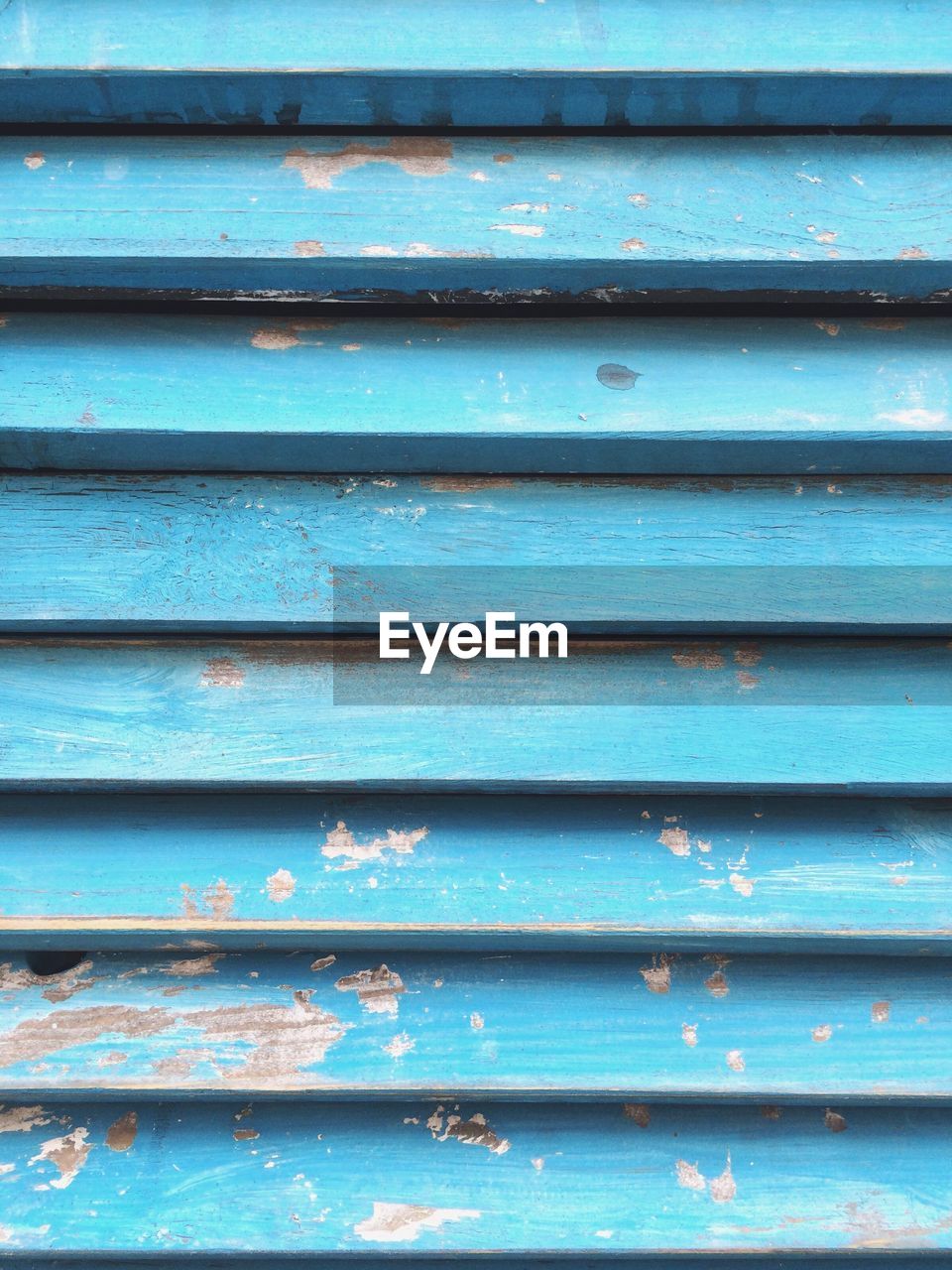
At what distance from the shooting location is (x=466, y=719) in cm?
114

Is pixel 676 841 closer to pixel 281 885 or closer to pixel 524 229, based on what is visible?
pixel 281 885

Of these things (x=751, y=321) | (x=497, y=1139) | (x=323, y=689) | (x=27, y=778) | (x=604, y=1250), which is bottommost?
(x=604, y=1250)

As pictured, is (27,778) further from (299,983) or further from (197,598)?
(299,983)

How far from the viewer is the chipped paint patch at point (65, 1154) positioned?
1.18 m

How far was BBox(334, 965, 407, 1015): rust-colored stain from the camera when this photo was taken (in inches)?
46.7

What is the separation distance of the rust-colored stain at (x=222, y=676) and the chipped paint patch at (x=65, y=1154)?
0.77 metres

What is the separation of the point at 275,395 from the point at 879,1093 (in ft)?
4.64

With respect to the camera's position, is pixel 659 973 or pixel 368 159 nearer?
pixel 368 159

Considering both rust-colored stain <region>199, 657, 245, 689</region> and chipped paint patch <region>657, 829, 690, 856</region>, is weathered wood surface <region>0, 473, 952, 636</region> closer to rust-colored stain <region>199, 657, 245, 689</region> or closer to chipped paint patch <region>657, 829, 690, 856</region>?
rust-colored stain <region>199, 657, 245, 689</region>

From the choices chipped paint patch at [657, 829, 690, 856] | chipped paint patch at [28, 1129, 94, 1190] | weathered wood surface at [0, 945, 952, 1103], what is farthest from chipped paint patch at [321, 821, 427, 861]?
chipped paint patch at [28, 1129, 94, 1190]

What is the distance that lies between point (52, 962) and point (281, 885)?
1.46 feet

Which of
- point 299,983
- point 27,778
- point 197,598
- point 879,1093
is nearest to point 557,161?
point 197,598

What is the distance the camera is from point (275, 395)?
110 centimetres

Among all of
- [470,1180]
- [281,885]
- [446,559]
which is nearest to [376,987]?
[281,885]
